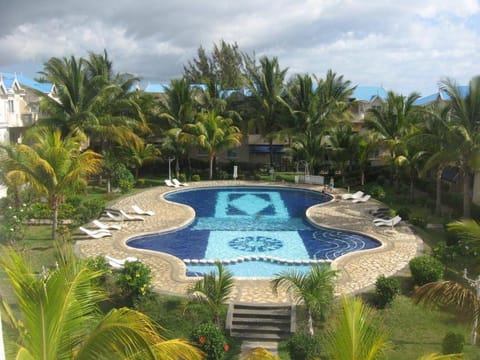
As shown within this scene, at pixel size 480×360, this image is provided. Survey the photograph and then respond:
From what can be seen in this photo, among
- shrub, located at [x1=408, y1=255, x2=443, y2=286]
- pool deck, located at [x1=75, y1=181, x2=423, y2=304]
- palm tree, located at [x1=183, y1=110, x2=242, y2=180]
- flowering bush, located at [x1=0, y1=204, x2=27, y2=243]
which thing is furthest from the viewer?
palm tree, located at [x1=183, y1=110, x2=242, y2=180]

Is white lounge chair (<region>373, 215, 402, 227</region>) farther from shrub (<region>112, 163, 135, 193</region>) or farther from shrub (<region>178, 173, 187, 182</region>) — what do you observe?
shrub (<region>178, 173, 187, 182</region>)

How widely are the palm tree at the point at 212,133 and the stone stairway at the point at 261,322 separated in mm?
20591

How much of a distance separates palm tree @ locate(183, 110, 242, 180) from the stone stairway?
Result: 20.6 metres

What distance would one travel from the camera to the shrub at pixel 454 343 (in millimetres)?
9547

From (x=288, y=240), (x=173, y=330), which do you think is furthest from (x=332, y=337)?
(x=288, y=240)

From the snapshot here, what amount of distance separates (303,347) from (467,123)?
1383 centimetres

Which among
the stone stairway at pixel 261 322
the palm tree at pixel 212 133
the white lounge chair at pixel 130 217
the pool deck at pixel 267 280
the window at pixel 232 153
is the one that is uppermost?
the palm tree at pixel 212 133

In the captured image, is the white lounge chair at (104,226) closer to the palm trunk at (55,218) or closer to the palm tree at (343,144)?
the palm trunk at (55,218)

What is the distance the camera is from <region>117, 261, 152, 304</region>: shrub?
1201cm

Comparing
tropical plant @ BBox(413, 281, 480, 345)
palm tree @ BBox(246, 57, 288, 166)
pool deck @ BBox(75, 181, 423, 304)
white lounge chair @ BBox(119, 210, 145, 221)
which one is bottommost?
pool deck @ BBox(75, 181, 423, 304)

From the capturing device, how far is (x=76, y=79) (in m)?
26.8

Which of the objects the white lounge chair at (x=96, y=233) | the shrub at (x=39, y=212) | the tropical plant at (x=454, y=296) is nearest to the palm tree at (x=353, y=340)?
the tropical plant at (x=454, y=296)

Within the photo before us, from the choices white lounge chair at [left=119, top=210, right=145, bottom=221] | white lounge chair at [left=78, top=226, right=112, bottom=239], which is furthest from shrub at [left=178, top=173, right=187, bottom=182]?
white lounge chair at [left=78, top=226, right=112, bottom=239]

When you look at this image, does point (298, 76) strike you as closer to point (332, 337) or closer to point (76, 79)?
point (76, 79)
